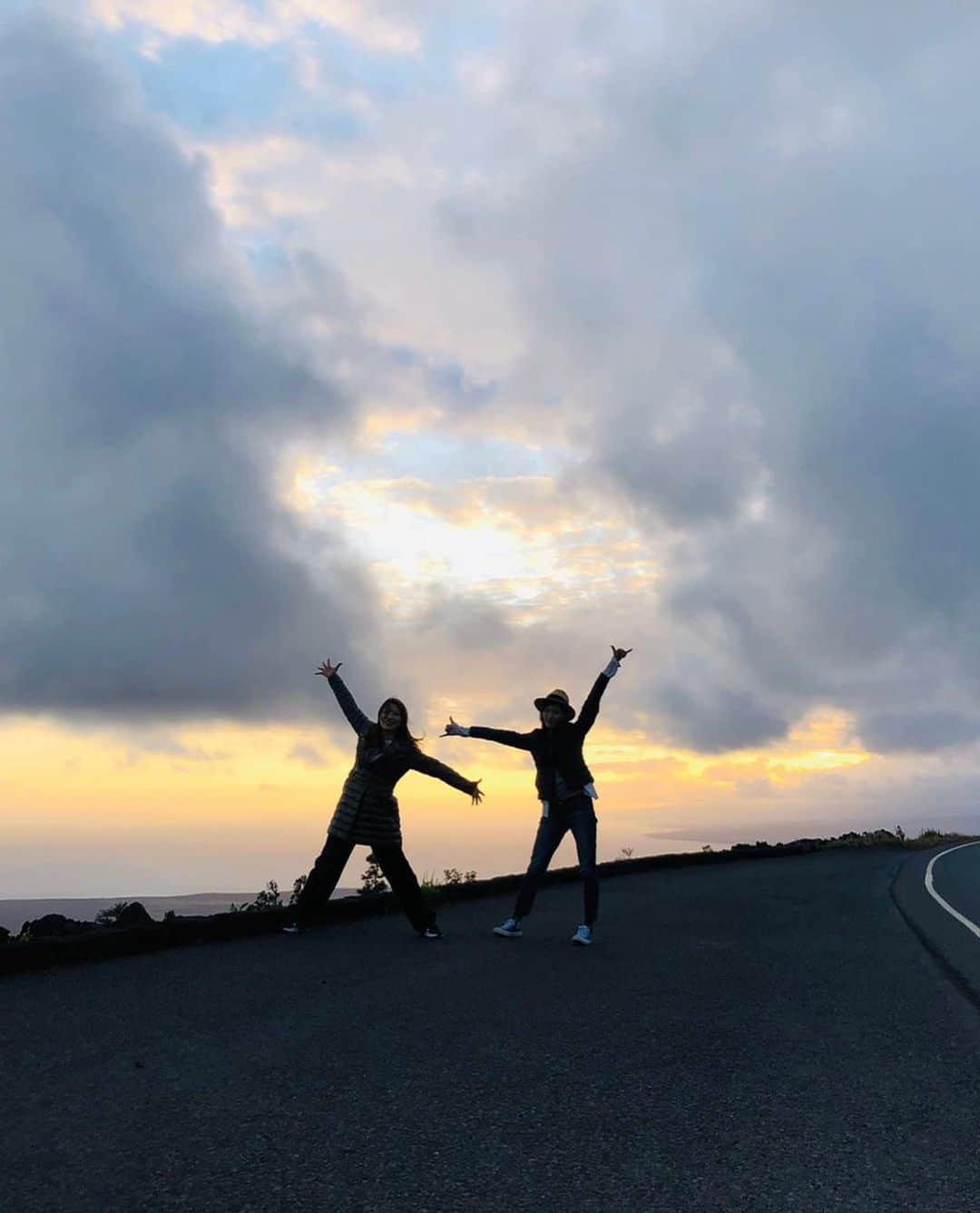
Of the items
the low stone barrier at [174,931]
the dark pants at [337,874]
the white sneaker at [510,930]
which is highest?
the dark pants at [337,874]

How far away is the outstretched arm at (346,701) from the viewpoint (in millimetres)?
10398

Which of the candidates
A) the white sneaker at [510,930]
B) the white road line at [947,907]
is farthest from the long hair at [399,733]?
the white road line at [947,907]

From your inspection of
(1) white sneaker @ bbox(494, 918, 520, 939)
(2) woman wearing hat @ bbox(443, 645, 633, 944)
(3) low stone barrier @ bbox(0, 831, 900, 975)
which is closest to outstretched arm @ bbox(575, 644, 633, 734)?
(2) woman wearing hat @ bbox(443, 645, 633, 944)

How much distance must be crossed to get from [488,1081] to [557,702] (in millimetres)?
5429

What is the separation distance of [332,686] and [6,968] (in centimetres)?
379

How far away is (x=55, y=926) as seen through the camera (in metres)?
9.21

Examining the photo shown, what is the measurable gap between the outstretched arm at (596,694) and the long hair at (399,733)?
5.04 ft

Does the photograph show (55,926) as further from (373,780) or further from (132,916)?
(373,780)

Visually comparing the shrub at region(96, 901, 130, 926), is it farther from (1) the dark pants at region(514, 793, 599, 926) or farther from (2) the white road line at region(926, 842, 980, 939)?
(2) the white road line at region(926, 842, 980, 939)

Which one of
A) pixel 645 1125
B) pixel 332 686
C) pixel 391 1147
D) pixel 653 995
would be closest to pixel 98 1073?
pixel 391 1147

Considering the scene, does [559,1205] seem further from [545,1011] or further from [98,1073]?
[545,1011]

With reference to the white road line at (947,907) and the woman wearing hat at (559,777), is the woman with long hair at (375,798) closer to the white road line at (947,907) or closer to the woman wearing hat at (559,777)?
the woman wearing hat at (559,777)

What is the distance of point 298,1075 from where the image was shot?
16.3ft

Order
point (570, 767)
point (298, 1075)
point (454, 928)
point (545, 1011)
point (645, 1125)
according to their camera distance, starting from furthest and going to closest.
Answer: point (454, 928) → point (570, 767) → point (545, 1011) → point (298, 1075) → point (645, 1125)
